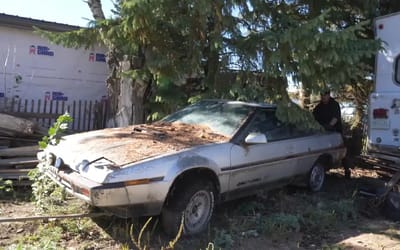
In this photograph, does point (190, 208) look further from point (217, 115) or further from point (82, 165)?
point (217, 115)

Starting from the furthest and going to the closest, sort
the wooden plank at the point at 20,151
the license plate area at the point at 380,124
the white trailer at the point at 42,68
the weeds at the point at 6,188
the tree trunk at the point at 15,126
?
the white trailer at the point at 42,68 < the tree trunk at the point at 15,126 < the license plate area at the point at 380,124 < the wooden plank at the point at 20,151 < the weeds at the point at 6,188

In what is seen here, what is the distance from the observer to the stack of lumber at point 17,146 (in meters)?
6.54

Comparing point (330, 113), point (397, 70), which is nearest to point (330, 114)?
point (330, 113)

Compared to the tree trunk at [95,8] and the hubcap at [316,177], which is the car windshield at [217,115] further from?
the tree trunk at [95,8]

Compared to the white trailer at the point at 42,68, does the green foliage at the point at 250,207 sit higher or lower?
lower

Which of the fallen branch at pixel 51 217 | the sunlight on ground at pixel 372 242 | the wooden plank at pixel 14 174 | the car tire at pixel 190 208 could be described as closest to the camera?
the fallen branch at pixel 51 217

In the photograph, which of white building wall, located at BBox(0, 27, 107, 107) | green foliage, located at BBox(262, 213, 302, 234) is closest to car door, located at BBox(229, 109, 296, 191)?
green foliage, located at BBox(262, 213, 302, 234)

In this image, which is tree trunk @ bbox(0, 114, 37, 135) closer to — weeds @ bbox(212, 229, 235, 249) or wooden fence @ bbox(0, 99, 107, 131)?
wooden fence @ bbox(0, 99, 107, 131)

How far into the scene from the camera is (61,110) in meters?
10.5

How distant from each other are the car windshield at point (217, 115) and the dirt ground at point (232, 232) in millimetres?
1151

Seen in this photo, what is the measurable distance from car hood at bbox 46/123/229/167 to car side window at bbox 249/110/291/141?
706 mm

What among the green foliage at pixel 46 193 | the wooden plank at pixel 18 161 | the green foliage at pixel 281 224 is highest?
the wooden plank at pixel 18 161

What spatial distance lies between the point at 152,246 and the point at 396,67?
489 centimetres

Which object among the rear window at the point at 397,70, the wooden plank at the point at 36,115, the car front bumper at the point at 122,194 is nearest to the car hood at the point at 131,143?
the car front bumper at the point at 122,194
